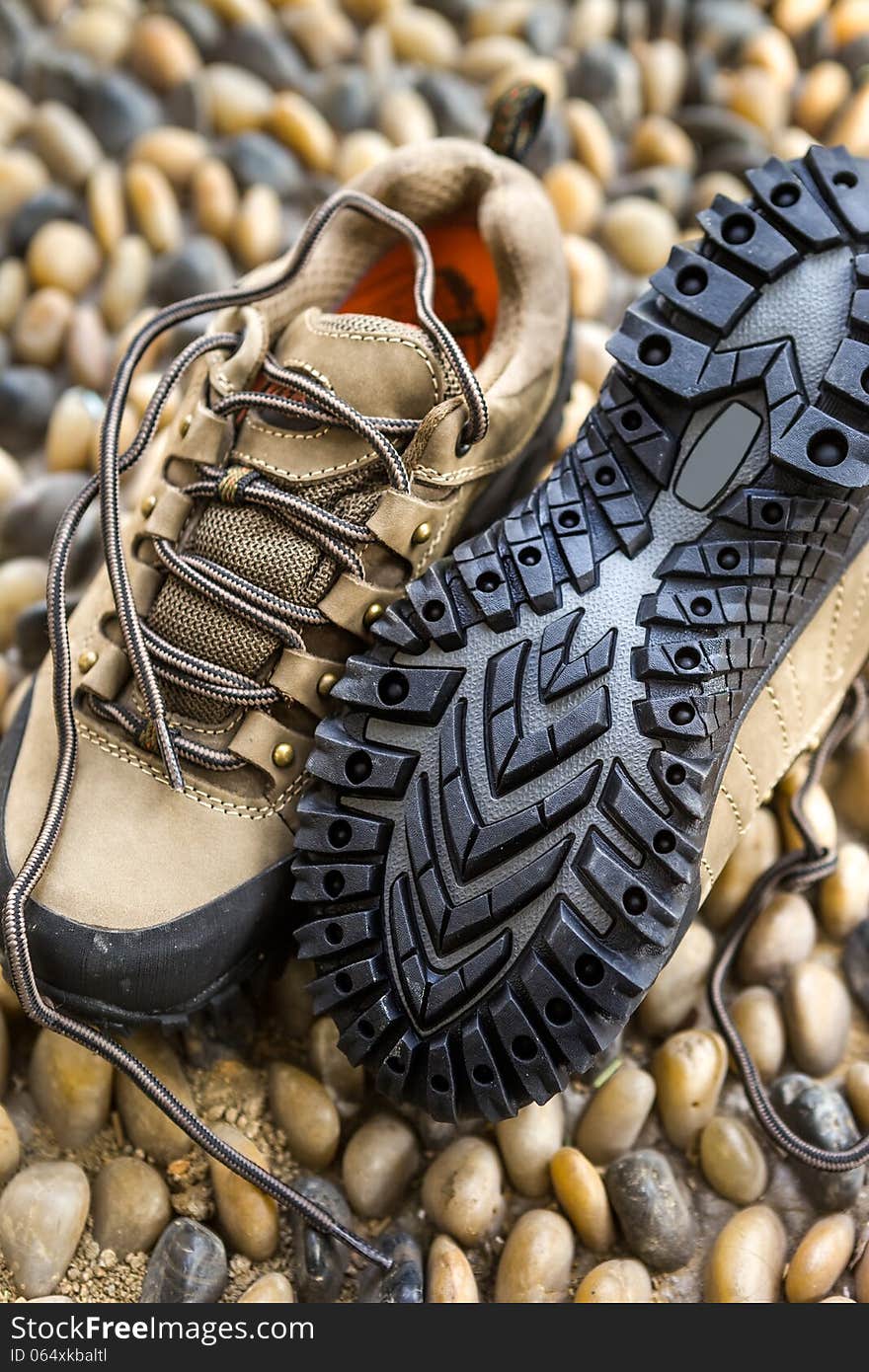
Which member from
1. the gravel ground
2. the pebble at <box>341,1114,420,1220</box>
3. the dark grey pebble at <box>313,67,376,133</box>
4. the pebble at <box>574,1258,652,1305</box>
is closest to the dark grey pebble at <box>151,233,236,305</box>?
the gravel ground

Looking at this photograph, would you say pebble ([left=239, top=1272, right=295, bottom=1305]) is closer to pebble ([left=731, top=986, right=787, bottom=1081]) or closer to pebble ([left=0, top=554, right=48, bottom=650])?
pebble ([left=731, top=986, right=787, bottom=1081])

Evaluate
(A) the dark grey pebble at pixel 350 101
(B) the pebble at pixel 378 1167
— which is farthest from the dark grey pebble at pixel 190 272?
(B) the pebble at pixel 378 1167

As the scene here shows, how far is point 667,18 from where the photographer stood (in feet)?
4.41

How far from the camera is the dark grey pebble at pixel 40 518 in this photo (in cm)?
100

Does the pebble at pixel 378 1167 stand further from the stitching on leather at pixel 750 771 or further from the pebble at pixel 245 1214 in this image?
the stitching on leather at pixel 750 771

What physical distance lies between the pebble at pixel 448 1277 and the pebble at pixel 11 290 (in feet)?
2.73

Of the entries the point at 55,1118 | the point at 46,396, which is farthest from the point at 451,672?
the point at 46,396

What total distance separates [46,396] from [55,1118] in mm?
603

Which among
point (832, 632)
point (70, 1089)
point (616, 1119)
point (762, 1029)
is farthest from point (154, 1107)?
point (832, 632)

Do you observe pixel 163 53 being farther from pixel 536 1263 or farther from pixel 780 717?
pixel 536 1263

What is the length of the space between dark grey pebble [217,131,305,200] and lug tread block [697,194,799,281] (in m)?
0.52

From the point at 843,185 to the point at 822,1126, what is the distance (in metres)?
0.57

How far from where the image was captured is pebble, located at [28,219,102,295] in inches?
44.8

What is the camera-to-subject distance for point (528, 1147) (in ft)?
2.52
